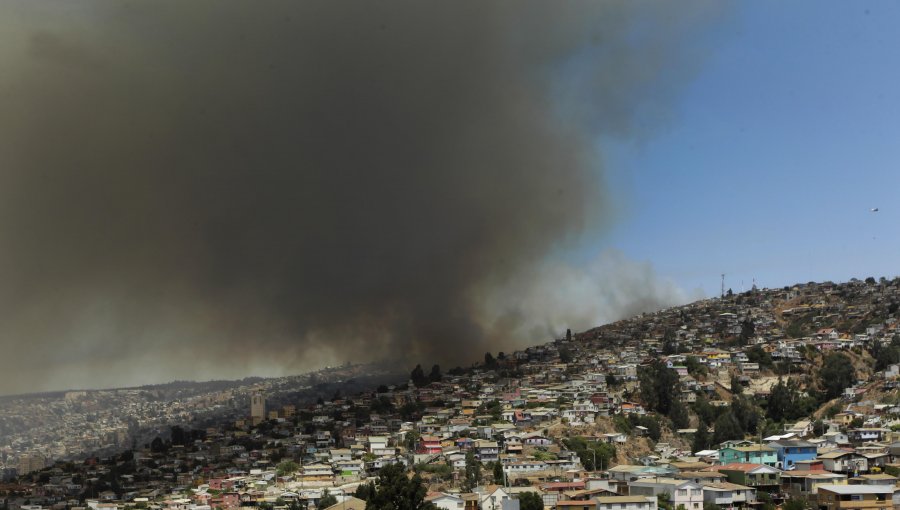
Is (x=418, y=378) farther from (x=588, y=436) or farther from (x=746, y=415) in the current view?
(x=746, y=415)

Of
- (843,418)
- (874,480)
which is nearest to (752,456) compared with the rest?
(874,480)

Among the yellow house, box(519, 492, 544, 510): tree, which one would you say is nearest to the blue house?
the yellow house

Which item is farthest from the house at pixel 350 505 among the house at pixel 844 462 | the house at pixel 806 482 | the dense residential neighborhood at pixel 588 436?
the house at pixel 844 462

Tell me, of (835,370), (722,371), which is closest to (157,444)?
(722,371)

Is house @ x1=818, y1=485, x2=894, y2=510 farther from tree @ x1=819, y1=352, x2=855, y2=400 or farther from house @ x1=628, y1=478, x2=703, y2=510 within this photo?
tree @ x1=819, y1=352, x2=855, y2=400

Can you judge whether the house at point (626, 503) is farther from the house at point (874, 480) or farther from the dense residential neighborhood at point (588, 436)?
the house at point (874, 480)

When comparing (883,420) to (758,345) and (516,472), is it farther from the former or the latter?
(758,345)
